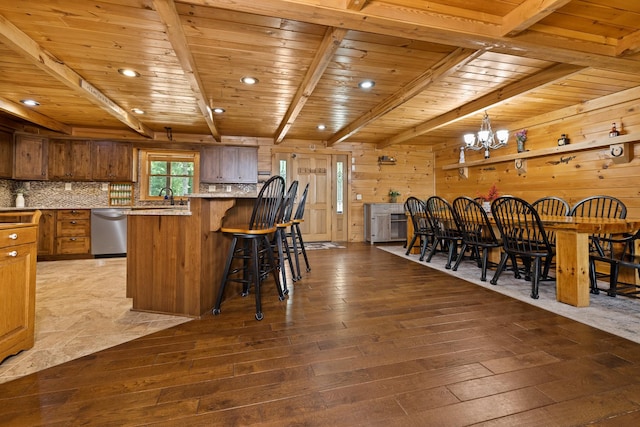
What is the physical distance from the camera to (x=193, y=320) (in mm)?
2168

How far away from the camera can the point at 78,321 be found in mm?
2150

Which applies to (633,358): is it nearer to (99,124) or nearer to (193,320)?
(193,320)

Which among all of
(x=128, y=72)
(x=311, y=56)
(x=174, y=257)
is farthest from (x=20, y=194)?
(x=311, y=56)

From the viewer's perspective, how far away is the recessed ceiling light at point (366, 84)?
11.3 feet

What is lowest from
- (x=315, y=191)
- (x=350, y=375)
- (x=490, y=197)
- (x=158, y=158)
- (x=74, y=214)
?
(x=350, y=375)

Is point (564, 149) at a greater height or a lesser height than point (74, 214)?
greater

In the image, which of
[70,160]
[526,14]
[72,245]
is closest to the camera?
[526,14]

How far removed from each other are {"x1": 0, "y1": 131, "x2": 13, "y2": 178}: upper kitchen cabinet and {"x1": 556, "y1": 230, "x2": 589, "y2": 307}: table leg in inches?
283

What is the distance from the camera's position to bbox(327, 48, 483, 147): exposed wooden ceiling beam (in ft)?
8.67

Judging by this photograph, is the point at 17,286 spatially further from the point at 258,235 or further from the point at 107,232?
the point at 107,232

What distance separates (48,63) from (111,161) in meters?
2.83

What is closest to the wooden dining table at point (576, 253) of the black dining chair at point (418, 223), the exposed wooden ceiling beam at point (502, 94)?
the exposed wooden ceiling beam at point (502, 94)

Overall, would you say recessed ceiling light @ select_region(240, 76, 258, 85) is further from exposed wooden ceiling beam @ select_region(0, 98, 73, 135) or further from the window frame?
exposed wooden ceiling beam @ select_region(0, 98, 73, 135)

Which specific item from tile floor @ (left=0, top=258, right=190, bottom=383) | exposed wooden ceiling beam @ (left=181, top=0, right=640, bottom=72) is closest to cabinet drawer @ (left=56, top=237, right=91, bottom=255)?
tile floor @ (left=0, top=258, right=190, bottom=383)
